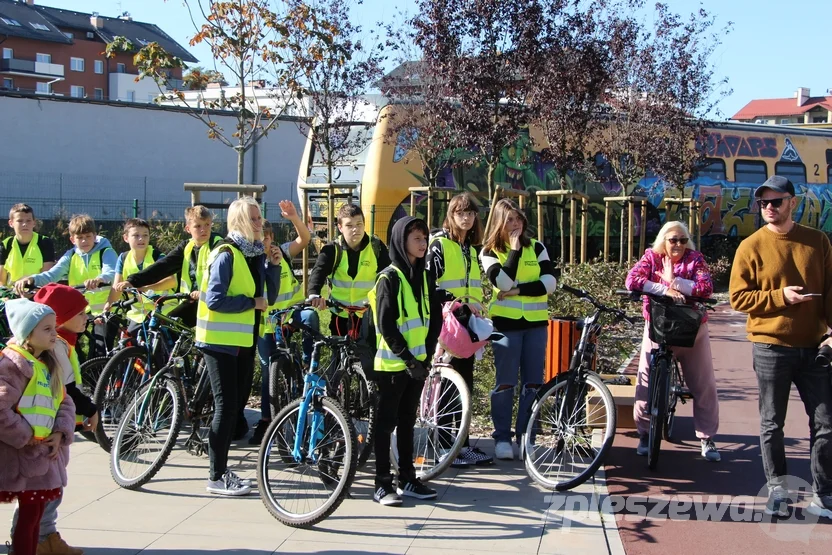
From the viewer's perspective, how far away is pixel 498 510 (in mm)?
5859

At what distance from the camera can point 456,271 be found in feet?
22.3

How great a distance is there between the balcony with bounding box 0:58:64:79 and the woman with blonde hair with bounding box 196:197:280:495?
231ft

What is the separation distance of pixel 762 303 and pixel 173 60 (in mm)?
9477

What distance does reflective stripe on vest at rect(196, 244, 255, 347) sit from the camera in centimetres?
598

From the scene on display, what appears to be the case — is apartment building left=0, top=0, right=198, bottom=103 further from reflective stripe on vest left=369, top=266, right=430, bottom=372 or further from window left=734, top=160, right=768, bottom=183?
reflective stripe on vest left=369, top=266, right=430, bottom=372

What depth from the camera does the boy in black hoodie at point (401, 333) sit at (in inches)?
227

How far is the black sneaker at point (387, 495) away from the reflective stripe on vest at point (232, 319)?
4.01 feet

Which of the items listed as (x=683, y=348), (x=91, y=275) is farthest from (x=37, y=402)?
(x=683, y=348)

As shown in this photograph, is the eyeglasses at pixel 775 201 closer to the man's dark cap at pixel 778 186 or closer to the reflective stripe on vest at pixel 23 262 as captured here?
the man's dark cap at pixel 778 186

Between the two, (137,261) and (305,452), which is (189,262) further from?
(305,452)

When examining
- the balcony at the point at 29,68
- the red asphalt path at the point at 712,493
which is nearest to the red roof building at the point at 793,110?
the balcony at the point at 29,68

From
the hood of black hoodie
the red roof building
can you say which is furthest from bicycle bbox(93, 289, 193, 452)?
the red roof building

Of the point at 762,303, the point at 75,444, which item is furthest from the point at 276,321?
the point at 762,303

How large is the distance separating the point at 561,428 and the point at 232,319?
2.31m
